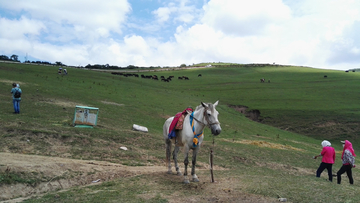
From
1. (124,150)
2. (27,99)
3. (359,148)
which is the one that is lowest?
(359,148)

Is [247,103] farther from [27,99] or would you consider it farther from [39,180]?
[39,180]

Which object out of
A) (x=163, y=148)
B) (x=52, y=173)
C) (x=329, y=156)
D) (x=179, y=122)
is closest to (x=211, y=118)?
(x=179, y=122)

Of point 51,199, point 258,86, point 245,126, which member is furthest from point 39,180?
point 258,86

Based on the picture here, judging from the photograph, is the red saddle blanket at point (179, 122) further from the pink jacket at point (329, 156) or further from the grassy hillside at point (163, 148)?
the pink jacket at point (329, 156)

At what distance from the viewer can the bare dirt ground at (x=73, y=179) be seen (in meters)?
7.07

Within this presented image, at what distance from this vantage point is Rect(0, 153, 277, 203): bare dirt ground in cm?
707

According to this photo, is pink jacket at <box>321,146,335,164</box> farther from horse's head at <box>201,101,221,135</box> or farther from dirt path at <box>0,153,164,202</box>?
dirt path at <box>0,153,164,202</box>

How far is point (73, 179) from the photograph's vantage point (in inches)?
344

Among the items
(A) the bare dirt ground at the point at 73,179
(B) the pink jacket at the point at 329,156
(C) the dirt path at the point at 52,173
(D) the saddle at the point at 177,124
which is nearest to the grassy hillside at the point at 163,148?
(A) the bare dirt ground at the point at 73,179

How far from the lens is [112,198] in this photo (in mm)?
6766

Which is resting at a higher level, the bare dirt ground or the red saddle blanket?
the red saddle blanket

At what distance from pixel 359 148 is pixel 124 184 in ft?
108

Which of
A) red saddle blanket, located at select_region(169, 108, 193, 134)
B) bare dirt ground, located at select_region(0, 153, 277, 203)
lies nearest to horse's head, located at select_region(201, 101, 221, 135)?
red saddle blanket, located at select_region(169, 108, 193, 134)

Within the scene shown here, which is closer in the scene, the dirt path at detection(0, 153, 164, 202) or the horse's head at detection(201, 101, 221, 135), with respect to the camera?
the dirt path at detection(0, 153, 164, 202)
